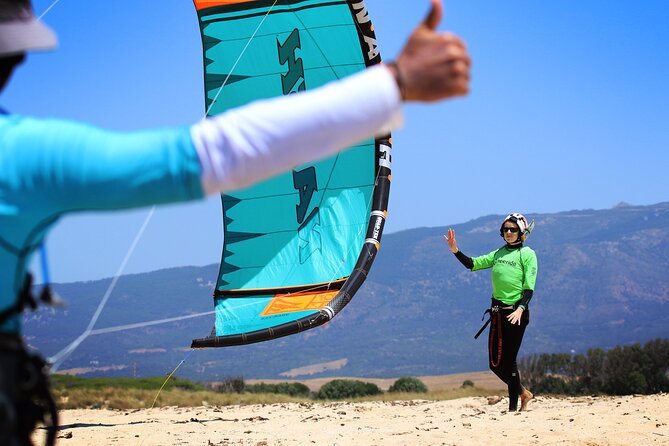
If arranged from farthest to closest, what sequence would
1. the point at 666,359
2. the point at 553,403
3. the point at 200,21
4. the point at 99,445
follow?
1. the point at 666,359
2. the point at 553,403
3. the point at 200,21
4. the point at 99,445

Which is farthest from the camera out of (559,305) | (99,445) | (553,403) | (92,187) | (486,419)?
(559,305)

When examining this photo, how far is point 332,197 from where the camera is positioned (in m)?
8.31

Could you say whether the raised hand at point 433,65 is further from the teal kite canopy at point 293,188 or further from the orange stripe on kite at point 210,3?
the orange stripe on kite at point 210,3

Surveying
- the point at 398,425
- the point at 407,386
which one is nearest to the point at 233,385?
the point at 407,386

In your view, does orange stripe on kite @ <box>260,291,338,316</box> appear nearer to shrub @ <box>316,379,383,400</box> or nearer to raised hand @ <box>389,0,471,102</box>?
raised hand @ <box>389,0,471,102</box>

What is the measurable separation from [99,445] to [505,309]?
157 inches

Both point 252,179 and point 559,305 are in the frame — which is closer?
point 252,179

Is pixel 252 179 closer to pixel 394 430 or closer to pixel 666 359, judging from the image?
pixel 394 430

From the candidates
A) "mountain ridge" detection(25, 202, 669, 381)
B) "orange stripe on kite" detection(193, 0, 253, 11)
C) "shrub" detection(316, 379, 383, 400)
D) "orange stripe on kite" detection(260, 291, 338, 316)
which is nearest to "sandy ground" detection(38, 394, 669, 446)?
"orange stripe on kite" detection(260, 291, 338, 316)

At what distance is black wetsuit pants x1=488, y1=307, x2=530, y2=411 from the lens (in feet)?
26.2

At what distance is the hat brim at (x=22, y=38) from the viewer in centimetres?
149

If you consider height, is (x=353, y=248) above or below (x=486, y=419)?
above

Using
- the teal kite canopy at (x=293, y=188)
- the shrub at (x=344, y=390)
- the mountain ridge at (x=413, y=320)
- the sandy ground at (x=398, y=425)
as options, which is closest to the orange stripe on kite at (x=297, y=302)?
the teal kite canopy at (x=293, y=188)

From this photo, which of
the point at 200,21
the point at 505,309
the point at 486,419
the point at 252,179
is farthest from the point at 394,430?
the point at 252,179
